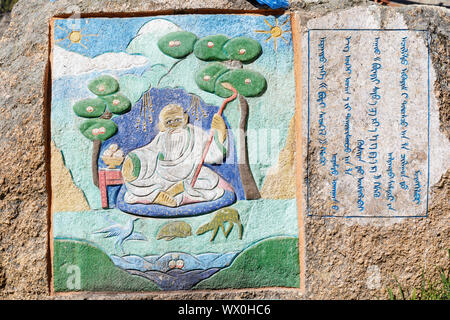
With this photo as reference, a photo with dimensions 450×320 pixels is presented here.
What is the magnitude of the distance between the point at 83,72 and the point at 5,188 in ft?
2.99

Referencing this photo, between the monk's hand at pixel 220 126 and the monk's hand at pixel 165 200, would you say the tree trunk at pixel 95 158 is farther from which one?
the monk's hand at pixel 220 126

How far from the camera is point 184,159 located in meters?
3.14

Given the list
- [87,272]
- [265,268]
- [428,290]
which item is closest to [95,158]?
[87,272]

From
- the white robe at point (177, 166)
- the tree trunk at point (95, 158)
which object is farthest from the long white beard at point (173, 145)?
the tree trunk at point (95, 158)

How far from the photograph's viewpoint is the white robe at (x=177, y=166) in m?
3.12

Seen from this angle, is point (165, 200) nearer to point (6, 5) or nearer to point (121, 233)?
point (121, 233)

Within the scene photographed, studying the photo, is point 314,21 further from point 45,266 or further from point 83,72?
point 45,266

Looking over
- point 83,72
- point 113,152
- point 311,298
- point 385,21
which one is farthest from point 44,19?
point 311,298

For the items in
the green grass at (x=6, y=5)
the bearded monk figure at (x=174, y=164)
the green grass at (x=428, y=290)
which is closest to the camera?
the green grass at (x=428, y=290)

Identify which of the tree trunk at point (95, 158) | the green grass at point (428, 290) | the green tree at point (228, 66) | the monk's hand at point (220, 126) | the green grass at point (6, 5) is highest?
the green grass at point (6, 5)

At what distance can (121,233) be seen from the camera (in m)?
3.11

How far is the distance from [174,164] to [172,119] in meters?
0.30

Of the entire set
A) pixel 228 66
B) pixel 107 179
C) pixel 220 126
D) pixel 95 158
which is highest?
pixel 228 66

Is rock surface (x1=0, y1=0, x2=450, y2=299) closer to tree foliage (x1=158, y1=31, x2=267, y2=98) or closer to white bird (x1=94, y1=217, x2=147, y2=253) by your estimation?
tree foliage (x1=158, y1=31, x2=267, y2=98)
